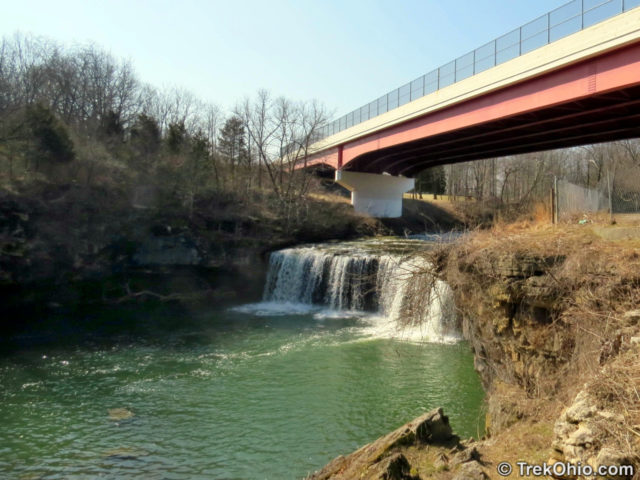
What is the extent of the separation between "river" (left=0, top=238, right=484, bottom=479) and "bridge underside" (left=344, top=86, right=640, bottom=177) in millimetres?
9625

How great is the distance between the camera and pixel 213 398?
10.7m

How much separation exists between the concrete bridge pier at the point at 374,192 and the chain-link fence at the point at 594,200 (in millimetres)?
25159

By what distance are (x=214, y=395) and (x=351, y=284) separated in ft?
34.8

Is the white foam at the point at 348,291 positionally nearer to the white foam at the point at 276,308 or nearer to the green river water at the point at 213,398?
the white foam at the point at 276,308

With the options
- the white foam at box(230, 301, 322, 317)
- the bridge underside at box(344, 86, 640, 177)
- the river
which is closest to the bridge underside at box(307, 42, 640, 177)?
the bridge underside at box(344, 86, 640, 177)

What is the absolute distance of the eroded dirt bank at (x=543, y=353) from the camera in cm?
404

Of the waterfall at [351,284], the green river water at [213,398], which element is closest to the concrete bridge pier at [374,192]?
the waterfall at [351,284]

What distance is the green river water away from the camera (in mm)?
8023

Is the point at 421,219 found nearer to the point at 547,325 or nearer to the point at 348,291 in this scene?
the point at 348,291

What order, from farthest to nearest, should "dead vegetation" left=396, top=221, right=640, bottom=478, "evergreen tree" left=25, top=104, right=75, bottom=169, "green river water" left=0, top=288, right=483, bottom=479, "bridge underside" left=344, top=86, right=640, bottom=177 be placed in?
"evergreen tree" left=25, top=104, right=75, bottom=169, "bridge underside" left=344, top=86, right=640, bottom=177, "green river water" left=0, top=288, right=483, bottom=479, "dead vegetation" left=396, top=221, right=640, bottom=478

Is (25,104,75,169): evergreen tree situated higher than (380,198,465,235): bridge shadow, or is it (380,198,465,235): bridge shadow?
(25,104,75,169): evergreen tree

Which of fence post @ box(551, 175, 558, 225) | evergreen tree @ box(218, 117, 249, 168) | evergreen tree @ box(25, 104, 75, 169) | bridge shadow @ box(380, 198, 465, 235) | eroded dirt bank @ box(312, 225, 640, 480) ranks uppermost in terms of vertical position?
evergreen tree @ box(218, 117, 249, 168)

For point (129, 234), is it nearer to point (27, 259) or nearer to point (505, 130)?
point (27, 259)

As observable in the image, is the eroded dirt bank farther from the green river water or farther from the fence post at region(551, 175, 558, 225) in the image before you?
the green river water
